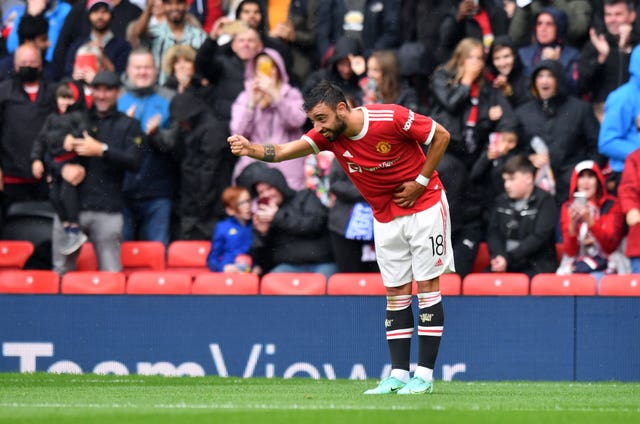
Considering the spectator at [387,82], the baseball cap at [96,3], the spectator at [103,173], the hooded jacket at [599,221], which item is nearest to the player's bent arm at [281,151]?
the spectator at [387,82]

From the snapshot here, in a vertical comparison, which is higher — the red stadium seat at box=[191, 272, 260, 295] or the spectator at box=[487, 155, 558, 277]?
the spectator at box=[487, 155, 558, 277]

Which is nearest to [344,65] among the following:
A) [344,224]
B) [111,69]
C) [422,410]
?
[344,224]

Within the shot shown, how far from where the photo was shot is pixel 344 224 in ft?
45.0

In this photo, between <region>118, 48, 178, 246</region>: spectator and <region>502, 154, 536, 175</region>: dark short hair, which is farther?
<region>118, 48, 178, 246</region>: spectator

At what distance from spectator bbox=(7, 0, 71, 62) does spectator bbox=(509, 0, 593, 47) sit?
5.61m

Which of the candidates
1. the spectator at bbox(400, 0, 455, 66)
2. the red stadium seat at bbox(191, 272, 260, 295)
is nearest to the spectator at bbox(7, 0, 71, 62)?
the red stadium seat at bbox(191, 272, 260, 295)

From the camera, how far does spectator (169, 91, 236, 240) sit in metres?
14.9

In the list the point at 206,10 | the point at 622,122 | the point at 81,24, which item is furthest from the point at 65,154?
the point at 622,122

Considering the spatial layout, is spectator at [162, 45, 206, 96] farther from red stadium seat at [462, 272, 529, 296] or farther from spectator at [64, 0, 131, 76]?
red stadium seat at [462, 272, 529, 296]

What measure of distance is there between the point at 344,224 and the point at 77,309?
2958mm

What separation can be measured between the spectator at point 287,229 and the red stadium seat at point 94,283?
4.80 ft

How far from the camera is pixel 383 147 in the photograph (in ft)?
30.7

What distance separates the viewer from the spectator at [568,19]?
14.9 metres

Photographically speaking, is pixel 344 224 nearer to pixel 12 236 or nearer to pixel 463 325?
pixel 463 325
